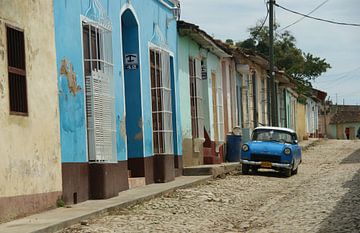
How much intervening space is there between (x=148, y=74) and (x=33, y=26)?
594 cm

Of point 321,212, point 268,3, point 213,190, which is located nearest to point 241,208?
point 321,212

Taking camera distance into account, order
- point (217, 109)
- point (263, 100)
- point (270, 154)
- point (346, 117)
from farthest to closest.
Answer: point (346, 117) → point (263, 100) → point (217, 109) → point (270, 154)

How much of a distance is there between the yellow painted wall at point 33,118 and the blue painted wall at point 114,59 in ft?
1.12

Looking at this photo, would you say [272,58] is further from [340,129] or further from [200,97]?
[340,129]

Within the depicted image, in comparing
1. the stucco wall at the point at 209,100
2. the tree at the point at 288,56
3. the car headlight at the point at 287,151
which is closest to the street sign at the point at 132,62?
the car headlight at the point at 287,151

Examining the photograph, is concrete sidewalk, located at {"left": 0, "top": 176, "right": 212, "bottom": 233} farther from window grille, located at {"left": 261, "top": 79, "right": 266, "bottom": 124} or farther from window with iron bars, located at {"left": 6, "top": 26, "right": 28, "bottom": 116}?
window grille, located at {"left": 261, "top": 79, "right": 266, "bottom": 124}

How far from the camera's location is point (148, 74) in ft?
51.3

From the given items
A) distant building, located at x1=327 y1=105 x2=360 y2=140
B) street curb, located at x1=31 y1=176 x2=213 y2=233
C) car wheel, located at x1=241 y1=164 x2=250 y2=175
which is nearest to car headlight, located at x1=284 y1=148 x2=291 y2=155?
car wheel, located at x1=241 y1=164 x2=250 y2=175

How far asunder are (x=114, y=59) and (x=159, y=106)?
10.4ft

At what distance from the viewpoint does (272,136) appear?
20.1 m

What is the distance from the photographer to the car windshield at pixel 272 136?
789 inches

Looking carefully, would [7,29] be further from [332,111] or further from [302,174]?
[332,111]

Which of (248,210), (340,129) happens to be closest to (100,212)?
(248,210)

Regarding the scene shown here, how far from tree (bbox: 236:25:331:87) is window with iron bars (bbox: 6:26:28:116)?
34221 millimetres
